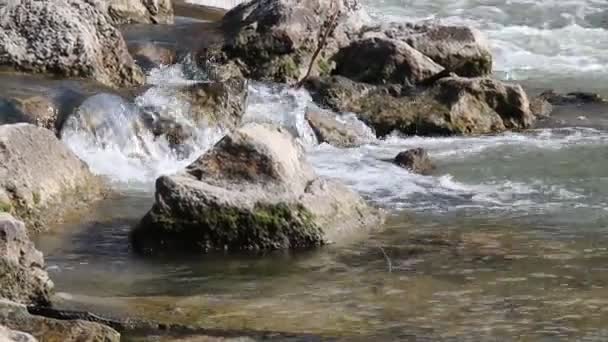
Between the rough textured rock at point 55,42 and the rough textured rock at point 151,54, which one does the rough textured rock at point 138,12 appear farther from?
the rough textured rock at point 55,42

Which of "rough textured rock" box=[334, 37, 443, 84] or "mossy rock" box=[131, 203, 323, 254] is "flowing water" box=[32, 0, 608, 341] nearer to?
"mossy rock" box=[131, 203, 323, 254]

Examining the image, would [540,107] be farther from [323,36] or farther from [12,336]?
[12,336]

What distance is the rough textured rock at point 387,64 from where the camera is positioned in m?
14.2

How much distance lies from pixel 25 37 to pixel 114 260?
18.2 ft

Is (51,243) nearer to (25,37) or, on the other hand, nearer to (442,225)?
(442,225)

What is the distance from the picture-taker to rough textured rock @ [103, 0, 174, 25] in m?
16.8

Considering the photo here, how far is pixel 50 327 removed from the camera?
5.56 metres

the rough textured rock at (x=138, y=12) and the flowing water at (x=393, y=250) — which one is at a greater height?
the rough textured rock at (x=138, y=12)

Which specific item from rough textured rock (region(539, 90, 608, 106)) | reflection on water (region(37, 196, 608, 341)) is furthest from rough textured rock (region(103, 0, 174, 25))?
reflection on water (region(37, 196, 608, 341))

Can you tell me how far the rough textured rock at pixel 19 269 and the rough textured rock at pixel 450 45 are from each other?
8956 millimetres

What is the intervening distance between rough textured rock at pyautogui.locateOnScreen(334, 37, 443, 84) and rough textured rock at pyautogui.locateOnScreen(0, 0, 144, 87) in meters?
2.59

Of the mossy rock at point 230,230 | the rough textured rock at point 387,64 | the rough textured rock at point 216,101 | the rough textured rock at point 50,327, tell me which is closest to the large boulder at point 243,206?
the mossy rock at point 230,230

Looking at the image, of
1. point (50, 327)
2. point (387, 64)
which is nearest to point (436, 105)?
point (387, 64)

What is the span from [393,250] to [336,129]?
4.93m
